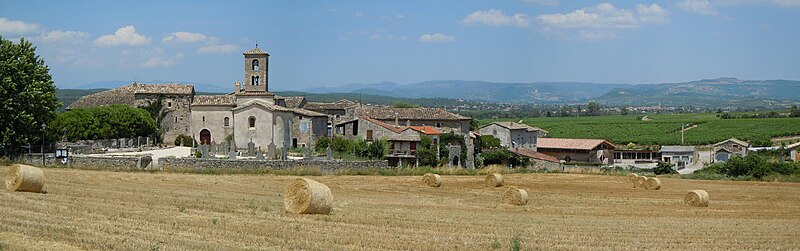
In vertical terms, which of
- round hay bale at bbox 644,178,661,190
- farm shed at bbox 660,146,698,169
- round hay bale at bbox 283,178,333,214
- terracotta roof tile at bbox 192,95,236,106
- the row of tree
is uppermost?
terracotta roof tile at bbox 192,95,236,106

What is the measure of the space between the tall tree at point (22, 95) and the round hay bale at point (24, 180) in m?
22.3

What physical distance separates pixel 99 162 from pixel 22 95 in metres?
5.05

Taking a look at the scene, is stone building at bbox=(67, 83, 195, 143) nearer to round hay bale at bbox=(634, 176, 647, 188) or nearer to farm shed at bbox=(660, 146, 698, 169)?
farm shed at bbox=(660, 146, 698, 169)

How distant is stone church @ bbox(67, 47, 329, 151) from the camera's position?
64.2m

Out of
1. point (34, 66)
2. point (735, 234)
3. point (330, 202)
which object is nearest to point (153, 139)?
point (34, 66)

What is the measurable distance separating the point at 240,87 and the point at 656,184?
44724 mm

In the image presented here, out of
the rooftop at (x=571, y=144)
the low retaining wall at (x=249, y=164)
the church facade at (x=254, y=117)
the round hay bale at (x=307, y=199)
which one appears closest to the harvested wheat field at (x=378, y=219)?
the round hay bale at (x=307, y=199)

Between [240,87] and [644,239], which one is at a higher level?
[240,87]

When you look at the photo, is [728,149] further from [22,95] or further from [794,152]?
[22,95]

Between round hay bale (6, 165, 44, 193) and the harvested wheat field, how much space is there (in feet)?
1.76

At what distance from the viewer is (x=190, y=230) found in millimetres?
17781

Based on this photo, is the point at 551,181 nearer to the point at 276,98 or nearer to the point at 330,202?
the point at 330,202

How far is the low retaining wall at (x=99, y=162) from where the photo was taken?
43.8 metres

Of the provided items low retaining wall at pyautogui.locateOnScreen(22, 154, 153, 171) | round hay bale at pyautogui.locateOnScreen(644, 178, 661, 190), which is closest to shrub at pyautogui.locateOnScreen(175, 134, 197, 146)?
low retaining wall at pyautogui.locateOnScreen(22, 154, 153, 171)
